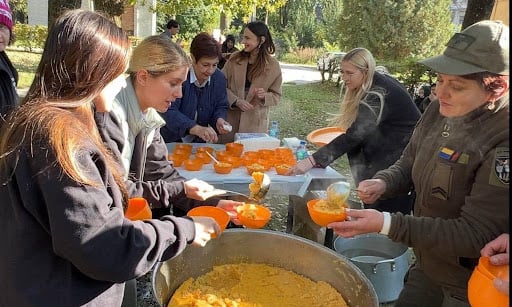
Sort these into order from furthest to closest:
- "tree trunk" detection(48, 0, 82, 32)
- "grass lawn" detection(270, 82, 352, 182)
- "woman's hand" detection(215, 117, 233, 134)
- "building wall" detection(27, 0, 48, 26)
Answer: "building wall" detection(27, 0, 48, 26) → "grass lawn" detection(270, 82, 352, 182) → "tree trunk" detection(48, 0, 82, 32) → "woman's hand" detection(215, 117, 233, 134)

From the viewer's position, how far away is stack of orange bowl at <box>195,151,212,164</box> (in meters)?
3.29

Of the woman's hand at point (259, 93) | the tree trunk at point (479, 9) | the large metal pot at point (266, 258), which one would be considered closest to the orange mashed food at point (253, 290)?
the large metal pot at point (266, 258)

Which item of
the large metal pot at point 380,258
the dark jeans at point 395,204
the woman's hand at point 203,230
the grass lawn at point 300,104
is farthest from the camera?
the grass lawn at point 300,104

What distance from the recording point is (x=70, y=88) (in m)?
1.22

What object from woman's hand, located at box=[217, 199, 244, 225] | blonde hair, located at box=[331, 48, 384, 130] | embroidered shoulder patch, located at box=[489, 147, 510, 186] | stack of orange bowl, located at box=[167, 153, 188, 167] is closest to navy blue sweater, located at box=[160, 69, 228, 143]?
stack of orange bowl, located at box=[167, 153, 188, 167]

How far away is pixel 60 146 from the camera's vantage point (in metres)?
1.12

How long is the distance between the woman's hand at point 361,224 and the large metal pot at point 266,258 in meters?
0.16

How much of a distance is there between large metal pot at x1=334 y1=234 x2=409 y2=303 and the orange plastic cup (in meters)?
1.70

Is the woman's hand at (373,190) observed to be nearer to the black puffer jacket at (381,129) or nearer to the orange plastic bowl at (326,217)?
the orange plastic bowl at (326,217)

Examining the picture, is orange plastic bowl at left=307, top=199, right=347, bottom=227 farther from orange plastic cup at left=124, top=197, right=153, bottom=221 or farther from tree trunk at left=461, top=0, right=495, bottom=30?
tree trunk at left=461, top=0, right=495, bottom=30

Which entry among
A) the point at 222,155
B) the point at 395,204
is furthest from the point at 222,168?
the point at 395,204

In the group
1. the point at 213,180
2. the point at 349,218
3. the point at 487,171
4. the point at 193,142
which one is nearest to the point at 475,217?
the point at 487,171

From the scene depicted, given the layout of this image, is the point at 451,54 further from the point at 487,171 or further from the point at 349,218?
the point at 349,218

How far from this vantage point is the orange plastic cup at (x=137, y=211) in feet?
5.82
